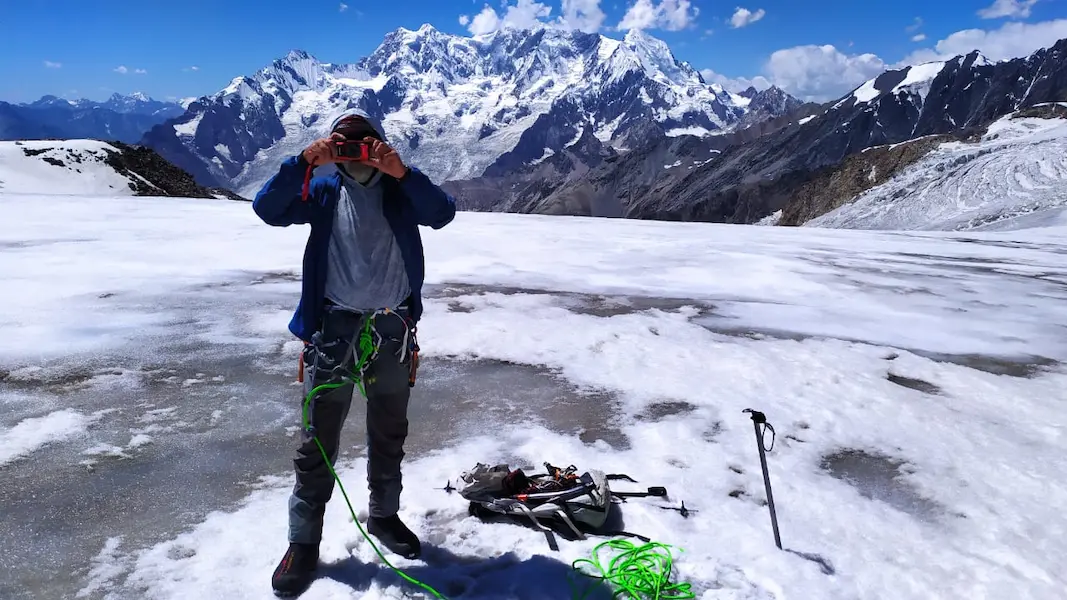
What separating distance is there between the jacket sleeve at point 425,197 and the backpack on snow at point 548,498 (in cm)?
173

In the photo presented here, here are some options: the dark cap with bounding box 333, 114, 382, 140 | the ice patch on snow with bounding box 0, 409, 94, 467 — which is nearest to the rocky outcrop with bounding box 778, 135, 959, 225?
the dark cap with bounding box 333, 114, 382, 140

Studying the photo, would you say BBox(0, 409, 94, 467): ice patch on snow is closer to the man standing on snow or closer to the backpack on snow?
the man standing on snow

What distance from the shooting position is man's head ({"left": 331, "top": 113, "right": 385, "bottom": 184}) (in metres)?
3.31

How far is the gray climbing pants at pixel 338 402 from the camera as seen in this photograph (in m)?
3.47

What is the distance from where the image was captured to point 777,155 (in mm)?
180625

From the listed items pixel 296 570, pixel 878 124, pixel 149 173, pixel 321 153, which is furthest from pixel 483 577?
pixel 878 124

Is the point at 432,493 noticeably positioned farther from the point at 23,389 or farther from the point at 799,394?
the point at 23,389

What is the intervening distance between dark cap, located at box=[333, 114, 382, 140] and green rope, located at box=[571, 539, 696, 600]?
8.40ft

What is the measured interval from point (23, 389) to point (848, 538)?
6847 millimetres

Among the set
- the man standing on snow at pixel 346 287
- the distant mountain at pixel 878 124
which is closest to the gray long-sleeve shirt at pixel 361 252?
the man standing on snow at pixel 346 287

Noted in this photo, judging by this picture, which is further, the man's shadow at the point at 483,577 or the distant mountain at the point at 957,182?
the distant mountain at the point at 957,182

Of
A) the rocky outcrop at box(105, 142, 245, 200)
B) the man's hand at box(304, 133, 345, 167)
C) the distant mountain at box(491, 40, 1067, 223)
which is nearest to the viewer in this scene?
the man's hand at box(304, 133, 345, 167)

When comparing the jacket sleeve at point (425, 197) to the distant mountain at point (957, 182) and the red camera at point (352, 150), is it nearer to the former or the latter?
the red camera at point (352, 150)

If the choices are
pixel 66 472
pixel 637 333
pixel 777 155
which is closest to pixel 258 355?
pixel 66 472
